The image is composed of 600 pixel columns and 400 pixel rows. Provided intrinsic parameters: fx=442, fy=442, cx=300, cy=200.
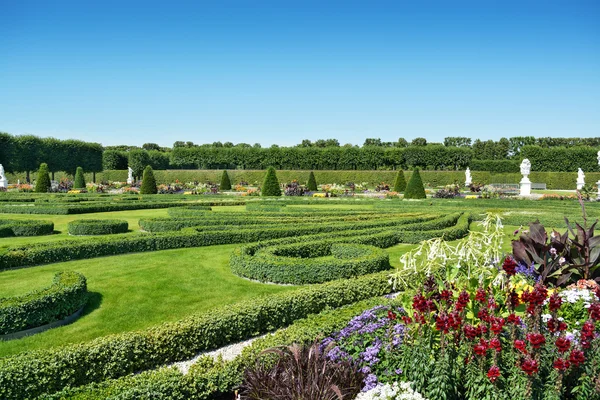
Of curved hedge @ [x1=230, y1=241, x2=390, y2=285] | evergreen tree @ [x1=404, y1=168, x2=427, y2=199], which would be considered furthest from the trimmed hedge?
evergreen tree @ [x1=404, y1=168, x2=427, y2=199]

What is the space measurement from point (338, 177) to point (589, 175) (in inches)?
1014

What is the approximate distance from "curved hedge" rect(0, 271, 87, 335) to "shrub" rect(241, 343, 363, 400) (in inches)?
136

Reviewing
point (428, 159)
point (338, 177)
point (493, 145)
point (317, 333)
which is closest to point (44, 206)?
point (317, 333)

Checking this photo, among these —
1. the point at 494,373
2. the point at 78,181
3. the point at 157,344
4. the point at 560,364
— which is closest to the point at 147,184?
the point at 78,181

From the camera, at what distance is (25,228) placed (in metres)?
13.9

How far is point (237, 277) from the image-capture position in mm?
9016

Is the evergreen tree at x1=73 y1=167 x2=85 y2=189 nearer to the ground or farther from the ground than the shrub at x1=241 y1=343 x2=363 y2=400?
farther from the ground

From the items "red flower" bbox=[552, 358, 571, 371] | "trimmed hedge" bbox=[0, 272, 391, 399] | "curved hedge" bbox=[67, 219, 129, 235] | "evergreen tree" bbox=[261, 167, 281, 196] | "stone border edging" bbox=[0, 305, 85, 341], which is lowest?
"stone border edging" bbox=[0, 305, 85, 341]

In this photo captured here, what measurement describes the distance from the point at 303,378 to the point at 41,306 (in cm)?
418

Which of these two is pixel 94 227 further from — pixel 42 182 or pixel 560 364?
pixel 42 182

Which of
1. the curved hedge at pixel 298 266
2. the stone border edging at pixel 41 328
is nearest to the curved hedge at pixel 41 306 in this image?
the stone border edging at pixel 41 328

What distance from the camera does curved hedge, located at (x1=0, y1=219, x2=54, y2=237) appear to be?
45.1 feet

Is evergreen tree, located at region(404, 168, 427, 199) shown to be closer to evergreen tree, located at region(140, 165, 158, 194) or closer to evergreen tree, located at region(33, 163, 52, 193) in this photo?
evergreen tree, located at region(140, 165, 158, 194)

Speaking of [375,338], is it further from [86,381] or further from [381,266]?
[381,266]
